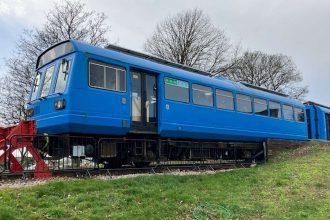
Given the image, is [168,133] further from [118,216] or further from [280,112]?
[280,112]

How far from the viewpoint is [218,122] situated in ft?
53.1

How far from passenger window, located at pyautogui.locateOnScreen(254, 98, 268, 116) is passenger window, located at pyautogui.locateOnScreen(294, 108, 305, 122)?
12.6 feet

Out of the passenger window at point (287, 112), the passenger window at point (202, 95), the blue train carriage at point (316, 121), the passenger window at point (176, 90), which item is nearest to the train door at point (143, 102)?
the passenger window at point (176, 90)

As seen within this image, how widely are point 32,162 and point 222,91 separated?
324 inches

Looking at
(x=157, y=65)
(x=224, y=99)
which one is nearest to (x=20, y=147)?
(x=157, y=65)

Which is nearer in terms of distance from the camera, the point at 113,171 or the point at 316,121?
the point at 113,171

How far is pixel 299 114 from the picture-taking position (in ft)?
77.0

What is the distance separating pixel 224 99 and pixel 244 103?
5.57 feet

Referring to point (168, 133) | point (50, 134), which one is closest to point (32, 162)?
point (50, 134)

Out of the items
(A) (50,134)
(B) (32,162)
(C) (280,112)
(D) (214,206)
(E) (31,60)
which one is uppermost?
(E) (31,60)

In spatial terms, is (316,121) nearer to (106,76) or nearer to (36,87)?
(106,76)

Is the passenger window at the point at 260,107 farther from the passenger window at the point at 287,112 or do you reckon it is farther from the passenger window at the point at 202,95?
the passenger window at the point at 202,95

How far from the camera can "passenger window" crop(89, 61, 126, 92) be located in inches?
452

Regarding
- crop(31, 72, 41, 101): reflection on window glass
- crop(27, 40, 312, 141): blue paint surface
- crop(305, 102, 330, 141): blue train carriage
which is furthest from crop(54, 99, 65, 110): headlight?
crop(305, 102, 330, 141): blue train carriage
